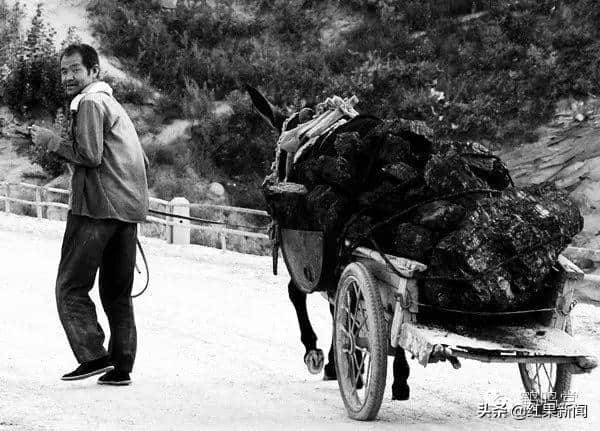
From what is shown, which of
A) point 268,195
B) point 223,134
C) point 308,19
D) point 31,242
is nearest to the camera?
point 268,195

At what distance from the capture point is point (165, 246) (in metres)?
15.9

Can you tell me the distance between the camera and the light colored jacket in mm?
5684

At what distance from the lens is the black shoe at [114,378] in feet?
19.6

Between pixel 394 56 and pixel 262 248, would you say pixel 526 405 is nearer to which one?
pixel 262 248

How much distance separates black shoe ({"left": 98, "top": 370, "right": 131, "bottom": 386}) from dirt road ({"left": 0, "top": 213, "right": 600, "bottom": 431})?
7 centimetres

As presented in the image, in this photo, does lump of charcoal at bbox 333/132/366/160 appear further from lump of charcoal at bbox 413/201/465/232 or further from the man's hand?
the man's hand

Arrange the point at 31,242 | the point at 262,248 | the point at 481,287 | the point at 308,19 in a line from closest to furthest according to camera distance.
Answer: the point at 481,287
the point at 31,242
the point at 262,248
the point at 308,19

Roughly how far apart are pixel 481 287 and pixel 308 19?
68.1 ft

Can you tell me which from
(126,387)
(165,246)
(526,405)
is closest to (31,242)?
(165,246)

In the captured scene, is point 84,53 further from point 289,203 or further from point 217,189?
point 217,189

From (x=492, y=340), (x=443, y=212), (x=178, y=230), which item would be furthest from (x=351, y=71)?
(x=492, y=340)

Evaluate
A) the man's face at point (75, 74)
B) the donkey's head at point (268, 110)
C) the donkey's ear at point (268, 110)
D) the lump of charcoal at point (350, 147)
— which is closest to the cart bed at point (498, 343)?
the lump of charcoal at point (350, 147)

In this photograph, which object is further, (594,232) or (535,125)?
(535,125)

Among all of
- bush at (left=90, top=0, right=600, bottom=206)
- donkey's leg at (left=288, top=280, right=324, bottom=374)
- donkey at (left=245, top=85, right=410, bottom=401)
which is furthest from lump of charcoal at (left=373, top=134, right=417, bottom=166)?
bush at (left=90, top=0, right=600, bottom=206)
